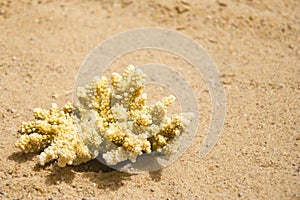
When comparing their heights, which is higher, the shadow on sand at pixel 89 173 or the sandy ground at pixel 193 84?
the sandy ground at pixel 193 84

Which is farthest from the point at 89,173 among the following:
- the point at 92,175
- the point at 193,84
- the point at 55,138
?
the point at 193,84

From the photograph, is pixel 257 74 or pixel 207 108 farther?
pixel 257 74

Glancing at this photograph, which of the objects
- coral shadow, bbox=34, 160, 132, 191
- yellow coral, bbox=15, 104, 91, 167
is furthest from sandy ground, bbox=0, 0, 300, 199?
yellow coral, bbox=15, 104, 91, 167

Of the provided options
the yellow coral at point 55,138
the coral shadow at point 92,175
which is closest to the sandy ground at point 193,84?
the coral shadow at point 92,175

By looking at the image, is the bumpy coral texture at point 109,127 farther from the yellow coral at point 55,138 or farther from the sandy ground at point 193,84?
the sandy ground at point 193,84

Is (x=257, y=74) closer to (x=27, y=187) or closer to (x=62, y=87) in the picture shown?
(x=62, y=87)

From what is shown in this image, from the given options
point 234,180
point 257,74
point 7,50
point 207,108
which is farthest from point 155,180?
point 7,50
